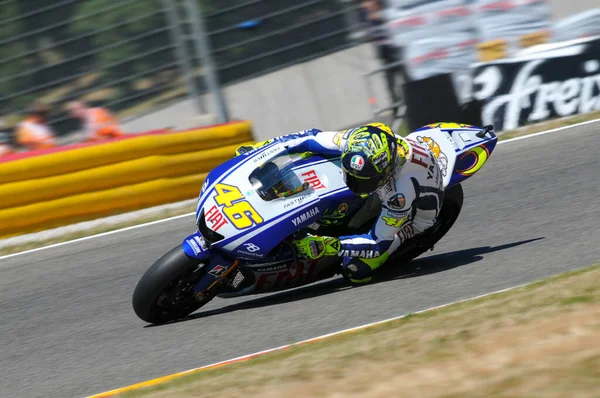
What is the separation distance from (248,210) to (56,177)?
4.39 m

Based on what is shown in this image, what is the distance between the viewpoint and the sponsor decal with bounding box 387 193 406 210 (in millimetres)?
5977

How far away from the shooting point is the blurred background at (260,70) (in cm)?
1143

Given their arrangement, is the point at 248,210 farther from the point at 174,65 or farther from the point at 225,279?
the point at 174,65

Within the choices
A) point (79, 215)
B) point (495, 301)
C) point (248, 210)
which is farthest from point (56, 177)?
point (495, 301)

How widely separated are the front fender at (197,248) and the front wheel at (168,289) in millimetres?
32

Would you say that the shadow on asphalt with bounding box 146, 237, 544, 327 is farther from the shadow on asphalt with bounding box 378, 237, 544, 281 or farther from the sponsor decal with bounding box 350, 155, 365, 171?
the sponsor decal with bounding box 350, 155, 365, 171

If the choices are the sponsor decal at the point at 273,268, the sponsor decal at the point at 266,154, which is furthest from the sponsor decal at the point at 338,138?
the sponsor decal at the point at 273,268

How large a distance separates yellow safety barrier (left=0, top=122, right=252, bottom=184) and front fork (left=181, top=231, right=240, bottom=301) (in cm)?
415

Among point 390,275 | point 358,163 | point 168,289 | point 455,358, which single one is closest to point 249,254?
point 168,289

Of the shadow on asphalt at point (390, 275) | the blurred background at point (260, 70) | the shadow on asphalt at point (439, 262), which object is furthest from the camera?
the blurred background at point (260, 70)

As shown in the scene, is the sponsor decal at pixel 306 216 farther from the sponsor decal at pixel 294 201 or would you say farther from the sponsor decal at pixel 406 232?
the sponsor decal at pixel 406 232

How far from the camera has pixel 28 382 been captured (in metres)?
5.40

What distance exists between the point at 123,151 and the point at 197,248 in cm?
443

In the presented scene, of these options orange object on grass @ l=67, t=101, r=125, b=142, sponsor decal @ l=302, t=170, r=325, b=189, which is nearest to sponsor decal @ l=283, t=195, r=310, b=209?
sponsor decal @ l=302, t=170, r=325, b=189
